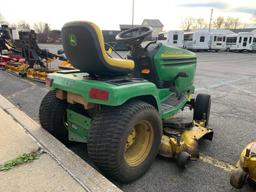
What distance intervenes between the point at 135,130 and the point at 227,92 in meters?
5.10

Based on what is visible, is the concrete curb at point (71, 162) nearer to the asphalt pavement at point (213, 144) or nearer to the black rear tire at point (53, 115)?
the black rear tire at point (53, 115)

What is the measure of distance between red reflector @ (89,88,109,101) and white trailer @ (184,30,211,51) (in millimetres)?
28810

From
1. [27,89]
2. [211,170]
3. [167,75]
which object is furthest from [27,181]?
[27,89]

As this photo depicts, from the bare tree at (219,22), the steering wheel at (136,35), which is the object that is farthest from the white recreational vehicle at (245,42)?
the bare tree at (219,22)

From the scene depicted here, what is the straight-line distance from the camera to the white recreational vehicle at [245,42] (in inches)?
1135

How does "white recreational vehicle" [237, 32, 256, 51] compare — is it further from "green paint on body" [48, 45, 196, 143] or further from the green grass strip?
the green grass strip

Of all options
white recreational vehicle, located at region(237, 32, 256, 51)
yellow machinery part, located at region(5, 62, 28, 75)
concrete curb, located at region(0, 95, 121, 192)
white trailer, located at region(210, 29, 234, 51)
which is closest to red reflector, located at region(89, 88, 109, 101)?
concrete curb, located at region(0, 95, 121, 192)

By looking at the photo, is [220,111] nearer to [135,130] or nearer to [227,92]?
[227,92]

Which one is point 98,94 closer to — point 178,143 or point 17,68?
point 178,143

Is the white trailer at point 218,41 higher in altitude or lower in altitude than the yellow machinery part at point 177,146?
higher

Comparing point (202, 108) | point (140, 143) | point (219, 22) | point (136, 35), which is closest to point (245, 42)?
point (202, 108)

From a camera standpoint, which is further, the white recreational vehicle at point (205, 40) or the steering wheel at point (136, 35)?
the white recreational vehicle at point (205, 40)

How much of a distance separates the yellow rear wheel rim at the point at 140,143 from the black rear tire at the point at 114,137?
0.59 ft

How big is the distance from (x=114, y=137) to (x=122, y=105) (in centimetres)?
35
